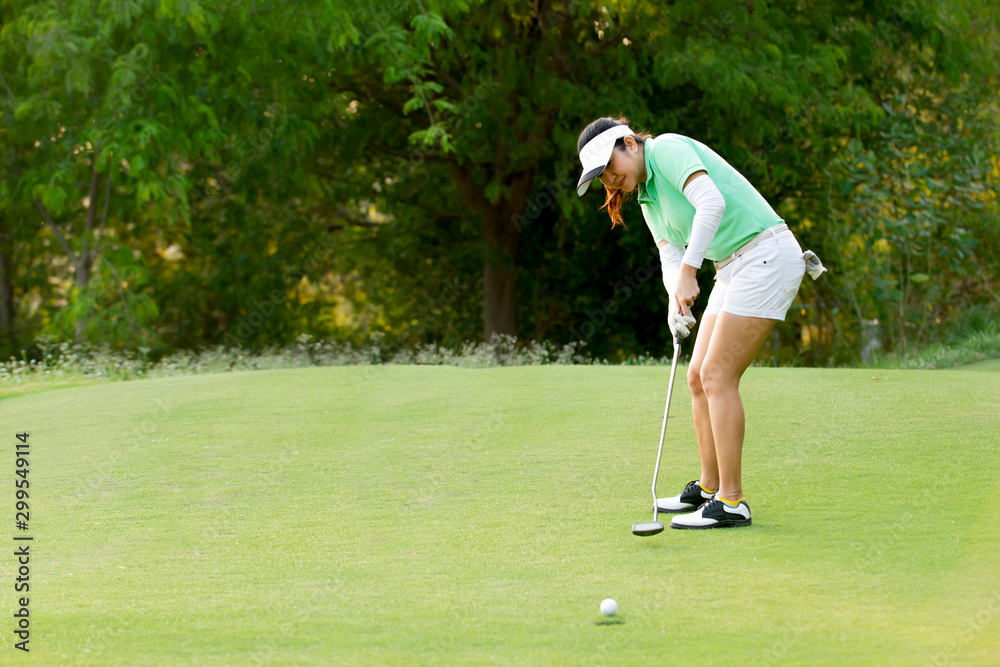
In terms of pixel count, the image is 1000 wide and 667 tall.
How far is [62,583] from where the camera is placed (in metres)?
3.83

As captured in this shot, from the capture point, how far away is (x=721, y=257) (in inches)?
170

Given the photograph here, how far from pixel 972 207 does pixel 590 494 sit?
10488mm

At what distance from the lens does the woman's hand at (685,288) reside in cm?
415

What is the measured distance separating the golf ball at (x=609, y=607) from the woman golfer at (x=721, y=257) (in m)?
1.15

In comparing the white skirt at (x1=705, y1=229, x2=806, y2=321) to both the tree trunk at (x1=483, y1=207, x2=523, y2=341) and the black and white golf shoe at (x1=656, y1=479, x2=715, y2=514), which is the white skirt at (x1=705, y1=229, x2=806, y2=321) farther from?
the tree trunk at (x1=483, y1=207, x2=523, y2=341)

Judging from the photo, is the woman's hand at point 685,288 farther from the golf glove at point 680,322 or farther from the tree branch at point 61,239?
the tree branch at point 61,239

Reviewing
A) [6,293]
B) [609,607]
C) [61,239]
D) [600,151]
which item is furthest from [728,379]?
[6,293]

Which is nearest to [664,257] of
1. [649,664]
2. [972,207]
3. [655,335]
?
[649,664]

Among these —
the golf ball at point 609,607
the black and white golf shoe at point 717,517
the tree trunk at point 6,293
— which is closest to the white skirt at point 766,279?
the black and white golf shoe at point 717,517

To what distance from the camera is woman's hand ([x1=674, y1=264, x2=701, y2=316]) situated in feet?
13.6

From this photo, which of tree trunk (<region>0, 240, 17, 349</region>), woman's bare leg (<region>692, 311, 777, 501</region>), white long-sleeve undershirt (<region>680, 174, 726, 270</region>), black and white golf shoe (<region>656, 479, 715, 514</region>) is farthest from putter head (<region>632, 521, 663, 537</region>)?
tree trunk (<region>0, 240, 17, 349</region>)

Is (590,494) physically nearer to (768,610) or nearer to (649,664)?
(768,610)

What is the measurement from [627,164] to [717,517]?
1.55 m

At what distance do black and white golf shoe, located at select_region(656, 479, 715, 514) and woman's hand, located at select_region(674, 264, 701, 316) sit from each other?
89cm
